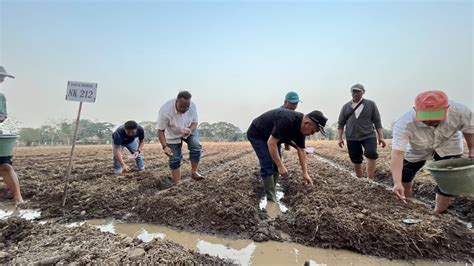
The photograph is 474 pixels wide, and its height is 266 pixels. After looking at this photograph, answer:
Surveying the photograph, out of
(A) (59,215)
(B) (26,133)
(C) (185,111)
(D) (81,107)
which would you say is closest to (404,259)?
(C) (185,111)

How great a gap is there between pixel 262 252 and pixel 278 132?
1.39m

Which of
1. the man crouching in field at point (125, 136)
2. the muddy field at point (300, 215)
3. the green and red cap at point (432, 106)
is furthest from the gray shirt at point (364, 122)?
the man crouching in field at point (125, 136)

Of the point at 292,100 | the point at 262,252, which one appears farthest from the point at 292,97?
the point at 262,252

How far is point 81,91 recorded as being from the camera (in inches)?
156

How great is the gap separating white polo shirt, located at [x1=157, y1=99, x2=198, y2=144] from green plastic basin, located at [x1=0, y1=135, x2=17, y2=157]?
1.90 m

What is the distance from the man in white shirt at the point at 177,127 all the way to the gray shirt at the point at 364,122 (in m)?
2.77

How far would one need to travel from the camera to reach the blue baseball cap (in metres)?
4.57

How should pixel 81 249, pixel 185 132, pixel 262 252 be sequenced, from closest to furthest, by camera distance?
pixel 81 249 < pixel 262 252 < pixel 185 132

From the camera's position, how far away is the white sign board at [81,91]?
3934mm

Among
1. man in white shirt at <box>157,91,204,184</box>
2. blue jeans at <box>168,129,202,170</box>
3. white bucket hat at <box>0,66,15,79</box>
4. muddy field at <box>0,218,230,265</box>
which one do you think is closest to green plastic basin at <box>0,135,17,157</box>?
white bucket hat at <box>0,66,15,79</box>

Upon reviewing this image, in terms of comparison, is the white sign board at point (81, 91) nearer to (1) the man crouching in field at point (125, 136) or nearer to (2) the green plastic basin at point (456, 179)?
(1) the man crouching in field at point (125, 136)

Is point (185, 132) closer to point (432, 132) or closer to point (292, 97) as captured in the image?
point (292, 97)

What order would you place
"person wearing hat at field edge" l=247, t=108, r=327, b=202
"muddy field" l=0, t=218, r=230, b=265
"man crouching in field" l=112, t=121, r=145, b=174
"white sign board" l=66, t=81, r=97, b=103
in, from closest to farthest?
1. "muddy field" l=0, t=218, r=230, b=265
2. "person wearing hat at field edge" l=247, t=108, r=327, b=202
3. "white sign board" l=66, t=81, r=97, b=103
4. "man crouching in field" l=112, t=121, r=145, b=174

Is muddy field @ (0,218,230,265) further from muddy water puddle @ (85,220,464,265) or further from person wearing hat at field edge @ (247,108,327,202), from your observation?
person wearing hat at field edge @ (247,108,327,202)
